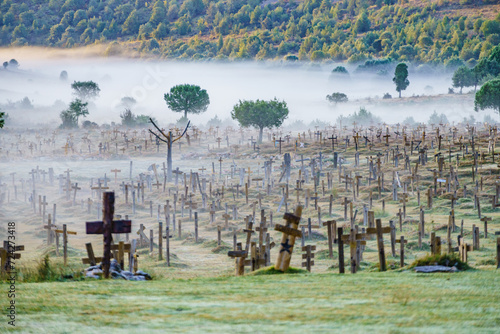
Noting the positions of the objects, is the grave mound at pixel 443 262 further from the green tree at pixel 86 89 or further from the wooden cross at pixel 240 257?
the green tree at pixel 86 89

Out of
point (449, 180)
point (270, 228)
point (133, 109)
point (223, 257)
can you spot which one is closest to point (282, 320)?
point (223, 257)

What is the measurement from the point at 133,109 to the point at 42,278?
172m

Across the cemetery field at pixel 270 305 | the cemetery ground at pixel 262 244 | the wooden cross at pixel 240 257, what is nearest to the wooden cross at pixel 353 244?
the cemetery ground at pixel 262 244

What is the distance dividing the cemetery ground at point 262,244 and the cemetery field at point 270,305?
0.03 m

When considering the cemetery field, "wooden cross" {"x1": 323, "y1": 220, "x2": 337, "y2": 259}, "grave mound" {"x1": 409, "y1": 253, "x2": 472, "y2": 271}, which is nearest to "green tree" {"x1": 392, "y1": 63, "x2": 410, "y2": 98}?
"wooden cross" {"x1": 323, "y1": 220, "x2": 337, "y2": 259}

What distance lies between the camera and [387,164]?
62.8 metres

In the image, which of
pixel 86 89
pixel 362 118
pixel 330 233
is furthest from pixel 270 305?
pixel 86 89

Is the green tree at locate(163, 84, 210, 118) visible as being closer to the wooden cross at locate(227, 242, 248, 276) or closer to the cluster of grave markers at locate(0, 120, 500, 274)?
the cluster of grave markers at locate(0, 120, 500, 274)

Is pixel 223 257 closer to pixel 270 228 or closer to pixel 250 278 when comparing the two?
pixel 270 228

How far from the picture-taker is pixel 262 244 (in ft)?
88.5

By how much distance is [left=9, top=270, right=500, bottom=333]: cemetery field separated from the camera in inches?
459

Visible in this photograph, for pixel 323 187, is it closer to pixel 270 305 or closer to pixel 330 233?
pixel 330 233

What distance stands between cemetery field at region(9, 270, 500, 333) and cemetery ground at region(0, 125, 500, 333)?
0.11 ft

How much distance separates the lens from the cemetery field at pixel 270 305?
1166 centimetres
